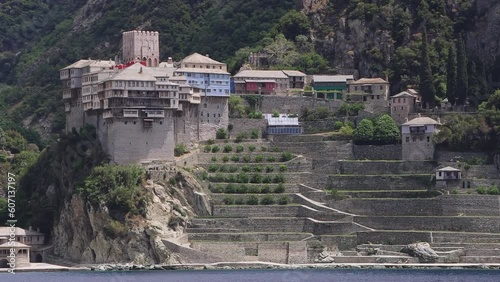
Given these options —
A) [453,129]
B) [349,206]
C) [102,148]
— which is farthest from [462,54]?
[102,148]

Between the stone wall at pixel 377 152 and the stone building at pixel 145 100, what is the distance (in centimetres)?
994

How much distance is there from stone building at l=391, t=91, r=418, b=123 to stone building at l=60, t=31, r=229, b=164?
38.2ft

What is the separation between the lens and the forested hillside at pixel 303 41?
149750 millimetres

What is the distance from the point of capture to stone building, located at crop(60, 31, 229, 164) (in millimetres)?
136375

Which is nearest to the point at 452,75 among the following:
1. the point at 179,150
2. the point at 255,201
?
the point at 255,201

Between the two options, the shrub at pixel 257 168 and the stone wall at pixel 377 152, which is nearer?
the shrub at pixel 257 168

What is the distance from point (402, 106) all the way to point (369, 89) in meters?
4.88

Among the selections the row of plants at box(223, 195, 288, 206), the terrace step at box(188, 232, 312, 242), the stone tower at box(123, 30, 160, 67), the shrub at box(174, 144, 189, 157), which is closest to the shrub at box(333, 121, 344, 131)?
the row of plants at box(223, 195, 288, 206)

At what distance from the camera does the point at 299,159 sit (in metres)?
138

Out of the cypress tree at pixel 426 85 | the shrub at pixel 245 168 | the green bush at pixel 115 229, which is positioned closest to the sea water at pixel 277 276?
the green bush at pixel 115 229

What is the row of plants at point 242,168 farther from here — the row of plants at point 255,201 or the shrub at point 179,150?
the row of plants at point 255,201

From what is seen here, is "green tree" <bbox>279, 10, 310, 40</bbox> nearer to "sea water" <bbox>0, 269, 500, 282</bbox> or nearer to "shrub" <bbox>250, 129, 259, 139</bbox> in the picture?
"shrub" <bbox>250, 129, 259, 139</bbox>

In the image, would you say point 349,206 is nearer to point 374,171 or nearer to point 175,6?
point 374,171

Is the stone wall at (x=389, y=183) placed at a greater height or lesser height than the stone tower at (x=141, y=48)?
lesser
